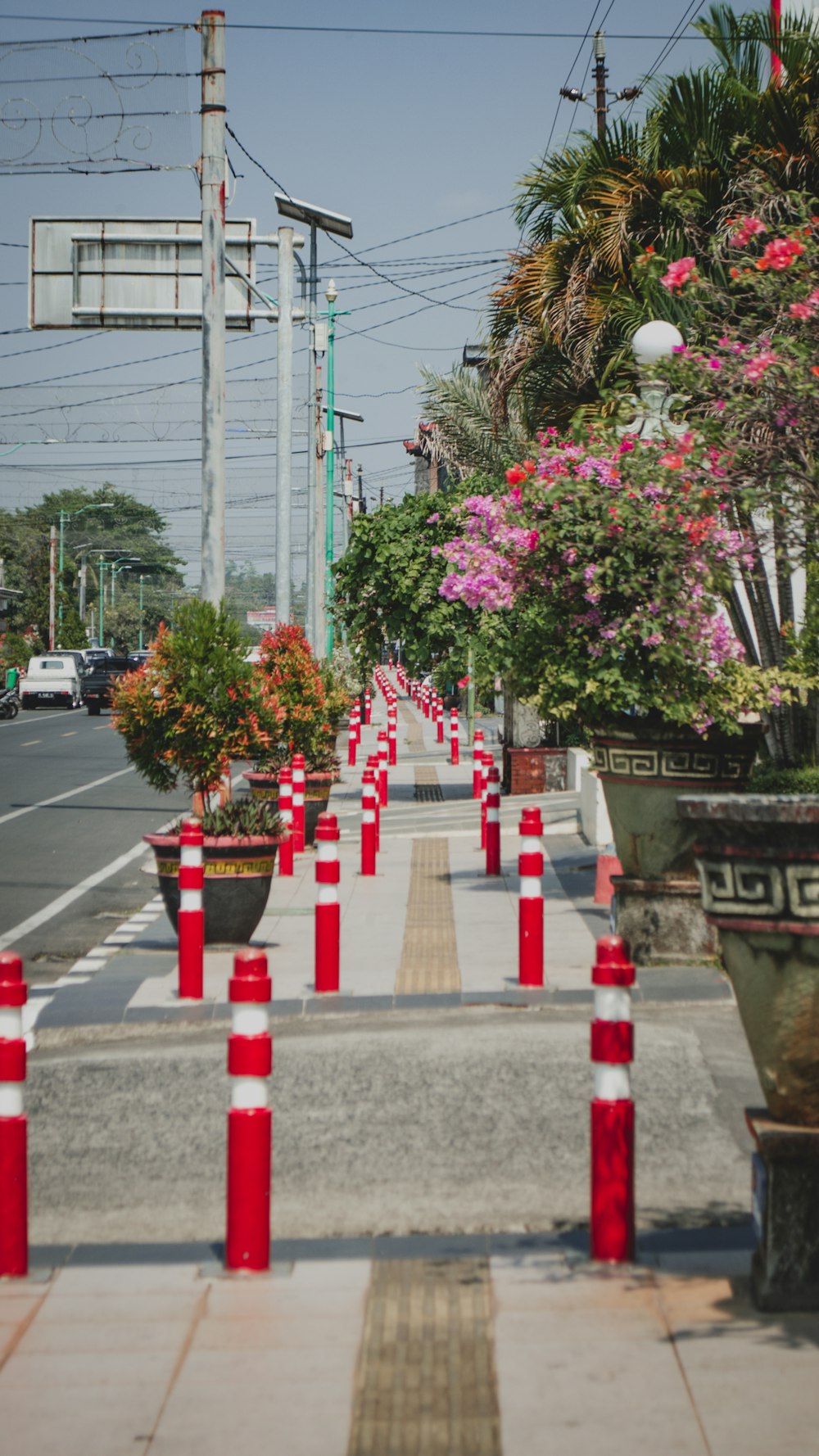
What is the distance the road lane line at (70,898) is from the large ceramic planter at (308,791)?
56.5 inches

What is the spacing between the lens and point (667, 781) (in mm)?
10633

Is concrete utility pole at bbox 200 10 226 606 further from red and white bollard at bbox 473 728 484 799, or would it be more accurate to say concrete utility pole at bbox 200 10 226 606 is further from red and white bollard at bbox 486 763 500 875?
red and white bollard at bbox 473 728 484 799

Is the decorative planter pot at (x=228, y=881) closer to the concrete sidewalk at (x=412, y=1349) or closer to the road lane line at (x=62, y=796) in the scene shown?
the concrete sidewalk at (x=412, y=1349)

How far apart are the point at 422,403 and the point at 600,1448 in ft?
91.8

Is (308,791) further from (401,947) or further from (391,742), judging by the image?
(391,742)

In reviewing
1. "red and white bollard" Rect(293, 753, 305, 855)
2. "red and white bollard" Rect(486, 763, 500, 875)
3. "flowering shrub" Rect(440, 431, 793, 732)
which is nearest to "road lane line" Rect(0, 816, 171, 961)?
"red and white bollard" Rect(293, 753, 305, 855)

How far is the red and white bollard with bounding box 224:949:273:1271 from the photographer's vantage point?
5195 mm

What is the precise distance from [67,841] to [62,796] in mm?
6173

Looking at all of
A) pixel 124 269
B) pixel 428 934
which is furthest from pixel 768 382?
pixel 124 269

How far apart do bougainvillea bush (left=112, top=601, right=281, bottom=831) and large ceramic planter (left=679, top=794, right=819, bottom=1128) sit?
29.9 feet

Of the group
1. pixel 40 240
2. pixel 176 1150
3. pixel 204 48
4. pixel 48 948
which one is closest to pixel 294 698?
pixel 40 240

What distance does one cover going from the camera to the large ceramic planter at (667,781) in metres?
10.6

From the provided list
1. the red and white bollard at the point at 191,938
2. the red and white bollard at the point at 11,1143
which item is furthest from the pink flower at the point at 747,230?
the red and white bollard at the point at 191,938

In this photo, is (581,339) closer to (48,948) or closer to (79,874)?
(79,874)
